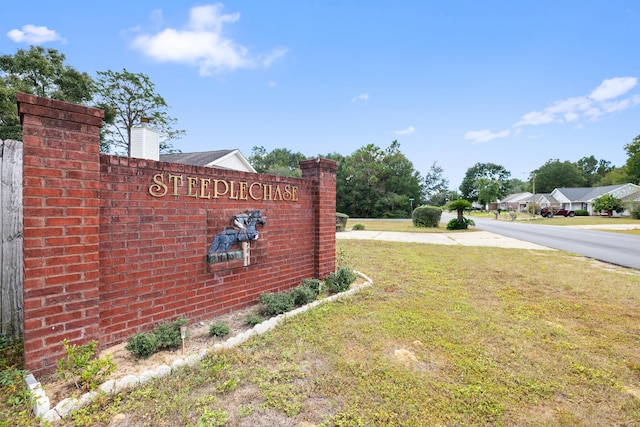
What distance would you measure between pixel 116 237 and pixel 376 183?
3923cm

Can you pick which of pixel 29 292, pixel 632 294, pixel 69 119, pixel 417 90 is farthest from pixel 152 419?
pixel 417 90

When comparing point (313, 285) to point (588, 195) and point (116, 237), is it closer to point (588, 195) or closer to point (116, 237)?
point (116, 237)

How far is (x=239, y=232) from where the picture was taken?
385cm

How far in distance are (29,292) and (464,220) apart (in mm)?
22006

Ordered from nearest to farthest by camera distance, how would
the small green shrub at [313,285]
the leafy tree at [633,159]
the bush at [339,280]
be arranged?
1. the small green shrub at [313,285]
2. the bush at [339,280]
3. the leafy tree at [633,159]

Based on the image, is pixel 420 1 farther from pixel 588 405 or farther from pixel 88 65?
pixel 88 65

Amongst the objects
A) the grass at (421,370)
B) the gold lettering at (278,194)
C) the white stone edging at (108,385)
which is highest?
the gold lettering at (278,194)

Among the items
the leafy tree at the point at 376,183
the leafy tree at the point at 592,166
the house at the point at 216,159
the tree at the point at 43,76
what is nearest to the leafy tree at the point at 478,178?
the leafy tree at the point at 592,166

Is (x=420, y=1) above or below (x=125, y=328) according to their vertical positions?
above

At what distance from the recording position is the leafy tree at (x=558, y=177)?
227ft

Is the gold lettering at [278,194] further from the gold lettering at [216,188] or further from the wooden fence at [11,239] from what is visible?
the wooden fence at [11,239]

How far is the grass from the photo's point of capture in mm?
2072

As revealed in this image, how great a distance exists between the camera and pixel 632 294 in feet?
17.0

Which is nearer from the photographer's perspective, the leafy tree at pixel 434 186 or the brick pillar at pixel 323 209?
the brick pillar at pixel 323 209
